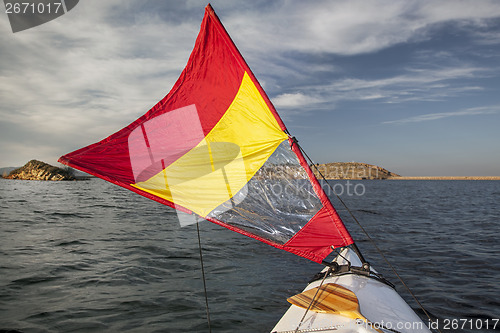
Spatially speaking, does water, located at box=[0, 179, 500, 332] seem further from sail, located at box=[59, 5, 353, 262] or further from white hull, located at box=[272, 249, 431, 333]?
sail, located at box=[59, 5, 353, 262]

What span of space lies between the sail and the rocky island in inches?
3510

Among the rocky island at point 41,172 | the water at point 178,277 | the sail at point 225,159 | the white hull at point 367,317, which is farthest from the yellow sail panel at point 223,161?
the rocky island at point 41,172

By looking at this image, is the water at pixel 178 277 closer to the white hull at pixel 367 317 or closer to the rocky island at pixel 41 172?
the white hull at pixel 367 317

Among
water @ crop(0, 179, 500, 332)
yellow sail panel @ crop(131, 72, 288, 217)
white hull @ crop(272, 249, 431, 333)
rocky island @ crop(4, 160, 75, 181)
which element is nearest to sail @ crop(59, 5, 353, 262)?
yellow sail panel @ crop(131, 72, 288, 217)

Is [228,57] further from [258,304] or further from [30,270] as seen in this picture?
[30,270]

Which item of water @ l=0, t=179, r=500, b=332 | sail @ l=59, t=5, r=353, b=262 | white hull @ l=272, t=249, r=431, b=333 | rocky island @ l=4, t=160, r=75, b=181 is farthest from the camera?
rocky island @ l=4, t=160, r=75, b=181

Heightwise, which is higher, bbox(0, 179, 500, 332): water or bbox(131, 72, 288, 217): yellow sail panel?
bbox(131, 72, 288, 217): yellow sail panel

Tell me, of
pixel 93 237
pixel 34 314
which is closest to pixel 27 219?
pixel 93 237

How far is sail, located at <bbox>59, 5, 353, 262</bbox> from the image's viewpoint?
16.9 ft

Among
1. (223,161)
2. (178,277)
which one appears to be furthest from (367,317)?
(178,277)

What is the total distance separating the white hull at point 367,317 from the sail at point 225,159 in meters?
0.92

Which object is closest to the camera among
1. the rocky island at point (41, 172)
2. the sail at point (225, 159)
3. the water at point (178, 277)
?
the sail at point (225, 159)

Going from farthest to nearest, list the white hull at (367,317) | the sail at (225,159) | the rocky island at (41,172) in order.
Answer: the rocky island at (41,172), the sail at (225,159), the white hull at (367,317)

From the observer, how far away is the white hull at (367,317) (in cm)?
399
